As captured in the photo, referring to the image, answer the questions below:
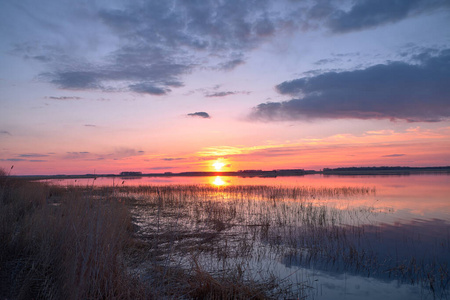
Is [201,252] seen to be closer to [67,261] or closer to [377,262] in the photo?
[67,261]

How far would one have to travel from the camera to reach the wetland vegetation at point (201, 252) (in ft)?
14.7

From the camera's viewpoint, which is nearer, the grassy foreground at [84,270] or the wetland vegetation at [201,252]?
the grassy foreground at [84,270]

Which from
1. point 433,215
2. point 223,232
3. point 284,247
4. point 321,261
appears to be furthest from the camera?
point 433,215

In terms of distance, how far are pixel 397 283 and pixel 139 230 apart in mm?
9233

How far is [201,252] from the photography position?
28.2 feet

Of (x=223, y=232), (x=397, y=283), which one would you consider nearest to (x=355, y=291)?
(x=397, y=283)

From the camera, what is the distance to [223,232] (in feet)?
37.7

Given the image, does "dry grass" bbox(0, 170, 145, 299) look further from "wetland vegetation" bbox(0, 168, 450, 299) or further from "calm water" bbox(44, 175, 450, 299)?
"calm water" bbox(44, 175, 450, 299)

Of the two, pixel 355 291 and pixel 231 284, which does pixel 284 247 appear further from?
pixel 231 284

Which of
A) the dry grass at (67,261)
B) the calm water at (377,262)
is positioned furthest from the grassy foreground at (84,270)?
the calm water at (377,262)

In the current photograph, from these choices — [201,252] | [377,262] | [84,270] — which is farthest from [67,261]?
[377,262]

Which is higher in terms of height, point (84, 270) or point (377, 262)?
point (84, 270)

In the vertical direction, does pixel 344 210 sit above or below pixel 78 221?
below

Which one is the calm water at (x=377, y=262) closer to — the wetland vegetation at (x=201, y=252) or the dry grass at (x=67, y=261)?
the wetland vegetation at (x=201, y=252)
